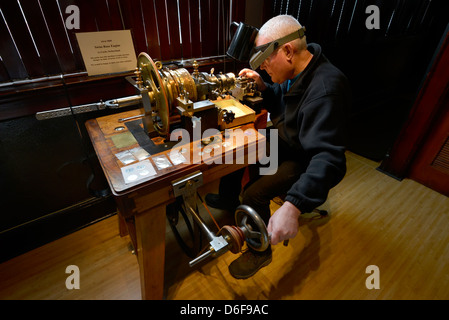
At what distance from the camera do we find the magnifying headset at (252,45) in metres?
1.21

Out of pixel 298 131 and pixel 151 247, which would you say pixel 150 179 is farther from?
pixel 298 131

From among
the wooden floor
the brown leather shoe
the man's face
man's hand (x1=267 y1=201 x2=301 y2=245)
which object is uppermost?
the man's face

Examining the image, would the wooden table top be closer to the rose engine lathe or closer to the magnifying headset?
the rose engine lathe

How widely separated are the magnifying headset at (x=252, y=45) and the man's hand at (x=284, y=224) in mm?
830

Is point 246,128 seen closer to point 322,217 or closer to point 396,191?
point 322,217

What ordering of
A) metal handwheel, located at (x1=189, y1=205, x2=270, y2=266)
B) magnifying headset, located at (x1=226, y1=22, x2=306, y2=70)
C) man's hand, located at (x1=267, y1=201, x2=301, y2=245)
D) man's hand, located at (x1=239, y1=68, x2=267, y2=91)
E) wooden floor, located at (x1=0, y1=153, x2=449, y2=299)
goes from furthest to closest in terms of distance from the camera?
man's hand, located at (x1=239, y1=68, x2=267, y2=91) < wooden floor, located at (x1=0, y1=153, x2=449, y2=299) < magnifying headset, located at (x1=226, y1=22, x2=306, y2=70) < man's hand, located at (x1=267, y1=201, x2=301, y2=245) < metal handwheel, located at (x1=189, y1=205, x2=270, y2=266)

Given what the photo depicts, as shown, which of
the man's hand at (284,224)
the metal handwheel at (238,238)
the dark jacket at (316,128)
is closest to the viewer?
the metal handwheel at (238,238)

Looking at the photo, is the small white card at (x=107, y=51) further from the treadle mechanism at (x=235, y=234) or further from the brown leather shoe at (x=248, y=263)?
the brown leather shoe at (x=248, y=263)

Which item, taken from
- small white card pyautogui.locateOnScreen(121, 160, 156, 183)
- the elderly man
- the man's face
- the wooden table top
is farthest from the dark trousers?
small white card pyautogui.locateOnScreen(121, 160, 156, 183)

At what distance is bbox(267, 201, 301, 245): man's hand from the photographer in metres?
0.94

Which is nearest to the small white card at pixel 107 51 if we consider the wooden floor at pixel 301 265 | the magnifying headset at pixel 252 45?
the magnifying headset at pixel 252 45

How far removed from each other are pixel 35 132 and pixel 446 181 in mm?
3525

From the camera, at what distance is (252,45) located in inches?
54.3

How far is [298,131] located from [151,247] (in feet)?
3.40
